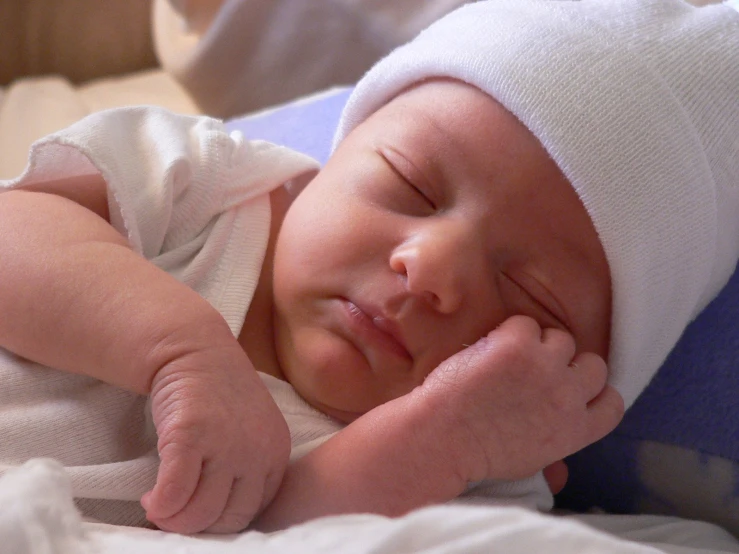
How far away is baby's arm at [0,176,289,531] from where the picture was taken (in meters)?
0.69

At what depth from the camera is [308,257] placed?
2.95ft

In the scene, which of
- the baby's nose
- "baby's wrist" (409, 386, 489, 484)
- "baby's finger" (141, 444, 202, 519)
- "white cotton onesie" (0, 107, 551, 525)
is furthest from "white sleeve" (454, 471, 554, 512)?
"baby's finger" (141, 444, 202, 519)

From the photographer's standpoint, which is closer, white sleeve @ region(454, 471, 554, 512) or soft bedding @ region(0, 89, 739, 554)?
soft bedding @ region(0, 89, 739, 554)

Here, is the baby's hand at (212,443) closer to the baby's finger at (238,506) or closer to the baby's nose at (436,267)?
the baby's finger at (238,506)

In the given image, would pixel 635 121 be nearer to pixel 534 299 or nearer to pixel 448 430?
pixel 534 299

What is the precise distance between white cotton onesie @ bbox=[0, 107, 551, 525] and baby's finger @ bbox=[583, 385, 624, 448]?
104 mm

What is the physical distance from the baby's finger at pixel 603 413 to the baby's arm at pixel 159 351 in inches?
13.4

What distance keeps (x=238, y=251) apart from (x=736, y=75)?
65 cm

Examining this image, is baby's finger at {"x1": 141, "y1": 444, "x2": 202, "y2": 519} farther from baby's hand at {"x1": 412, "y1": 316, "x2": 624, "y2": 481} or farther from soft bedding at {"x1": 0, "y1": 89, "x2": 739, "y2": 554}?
baby's hand at {"x1": 412, "y1": 316, "x2": 624, "y2": 481}

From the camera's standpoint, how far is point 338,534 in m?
0.56

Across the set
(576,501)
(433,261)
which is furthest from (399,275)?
(576,501)

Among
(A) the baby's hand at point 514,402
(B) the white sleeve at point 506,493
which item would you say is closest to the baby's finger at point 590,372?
(A) the baby's hand at point 514,402

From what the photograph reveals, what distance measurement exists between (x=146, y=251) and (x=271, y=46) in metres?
0.87

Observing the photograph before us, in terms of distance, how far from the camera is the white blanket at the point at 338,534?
0.53 meters
